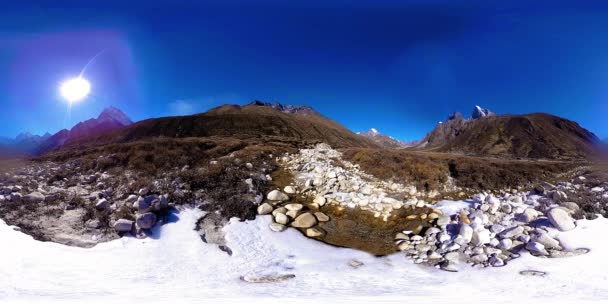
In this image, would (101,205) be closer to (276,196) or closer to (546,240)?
(276,196)

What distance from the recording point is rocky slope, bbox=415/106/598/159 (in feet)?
385

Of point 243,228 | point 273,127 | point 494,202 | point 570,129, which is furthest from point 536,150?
point 243,228

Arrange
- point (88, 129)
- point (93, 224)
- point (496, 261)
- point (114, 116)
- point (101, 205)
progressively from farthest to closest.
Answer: point (114, 116), point (88, 129), point (101, 205), point (93, 224), point (496, 261)

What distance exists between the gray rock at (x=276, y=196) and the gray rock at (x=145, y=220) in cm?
568

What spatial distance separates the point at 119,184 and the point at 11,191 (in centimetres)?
398

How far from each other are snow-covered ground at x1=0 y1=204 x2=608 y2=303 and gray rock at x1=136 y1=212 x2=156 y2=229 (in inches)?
20.8

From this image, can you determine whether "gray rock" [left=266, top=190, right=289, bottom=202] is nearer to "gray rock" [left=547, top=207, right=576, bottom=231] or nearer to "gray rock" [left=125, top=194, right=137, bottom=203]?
"gray rock" [left=125, top=194, right=137, bottom=203]

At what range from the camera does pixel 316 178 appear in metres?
17.3

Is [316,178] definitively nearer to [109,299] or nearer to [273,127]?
[109,299]

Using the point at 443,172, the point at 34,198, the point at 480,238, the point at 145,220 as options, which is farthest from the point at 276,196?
the point at 443,172

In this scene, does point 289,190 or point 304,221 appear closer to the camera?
point 304,221

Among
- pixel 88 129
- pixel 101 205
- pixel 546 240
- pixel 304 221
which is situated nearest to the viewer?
pixel 546 240

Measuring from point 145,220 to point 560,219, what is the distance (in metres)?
14.6

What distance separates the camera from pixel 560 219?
Answer: 10070 millimetres
